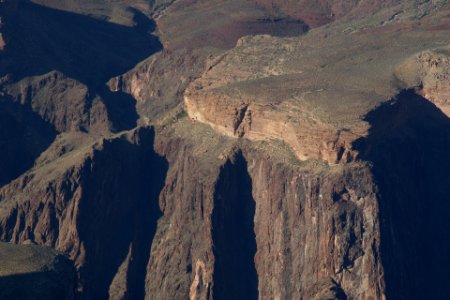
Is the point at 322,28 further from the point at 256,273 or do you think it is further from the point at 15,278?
the point at 15,278

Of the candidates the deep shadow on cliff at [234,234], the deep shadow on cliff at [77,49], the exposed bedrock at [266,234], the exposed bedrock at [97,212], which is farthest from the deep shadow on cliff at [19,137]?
the deep shadow on cliff at [234,234]

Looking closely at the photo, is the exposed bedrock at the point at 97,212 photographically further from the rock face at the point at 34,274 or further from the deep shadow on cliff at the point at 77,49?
the deep shadow on cliff at the point at 77,49

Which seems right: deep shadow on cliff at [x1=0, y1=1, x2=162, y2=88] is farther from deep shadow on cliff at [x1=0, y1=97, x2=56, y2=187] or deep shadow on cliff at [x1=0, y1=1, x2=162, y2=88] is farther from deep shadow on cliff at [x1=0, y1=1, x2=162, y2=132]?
deep shadow on cliff at [x1=0, y1=97, x2=56, y2=187]

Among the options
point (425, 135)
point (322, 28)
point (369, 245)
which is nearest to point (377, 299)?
point (369, 245)

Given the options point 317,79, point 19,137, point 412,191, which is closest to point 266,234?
point 412,191

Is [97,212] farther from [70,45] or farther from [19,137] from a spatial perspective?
[70,45]

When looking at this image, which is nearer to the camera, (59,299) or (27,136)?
(59,299)
